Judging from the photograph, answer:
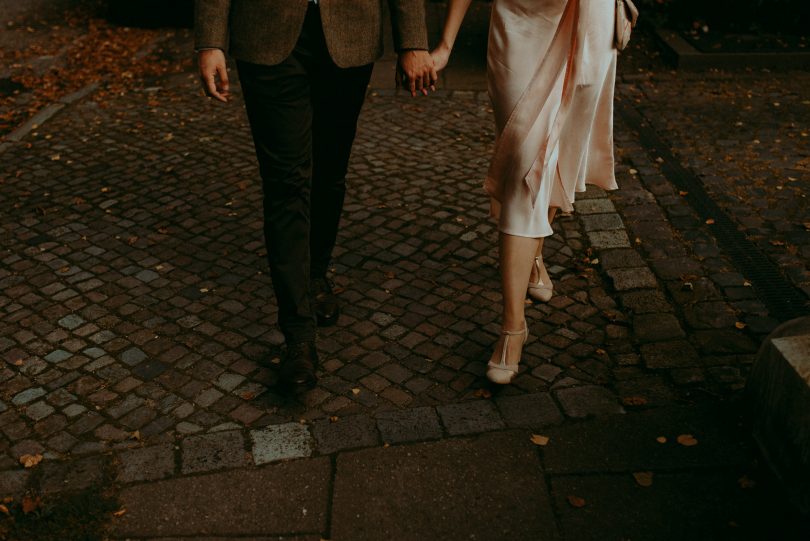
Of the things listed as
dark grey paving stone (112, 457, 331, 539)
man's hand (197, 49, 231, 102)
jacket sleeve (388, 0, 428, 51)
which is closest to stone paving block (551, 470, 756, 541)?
dark grey paving stone (112, 457, 331, 539)

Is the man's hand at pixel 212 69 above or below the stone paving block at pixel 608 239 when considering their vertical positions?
above

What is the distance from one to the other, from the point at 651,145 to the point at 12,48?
6866mm

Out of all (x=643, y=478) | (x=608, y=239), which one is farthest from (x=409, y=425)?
(x=608, y=239)

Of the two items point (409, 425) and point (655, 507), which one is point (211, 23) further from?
point (655, 507)

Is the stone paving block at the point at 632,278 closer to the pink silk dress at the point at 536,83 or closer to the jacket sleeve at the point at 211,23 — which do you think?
the pink silk dress at the point at 536,83

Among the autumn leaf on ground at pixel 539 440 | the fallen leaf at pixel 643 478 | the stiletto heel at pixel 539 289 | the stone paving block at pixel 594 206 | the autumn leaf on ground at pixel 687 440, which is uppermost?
the fallen leaf at pixel 643 478

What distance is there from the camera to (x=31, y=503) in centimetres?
291

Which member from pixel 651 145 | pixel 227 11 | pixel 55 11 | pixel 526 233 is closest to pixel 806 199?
pixel 651 145

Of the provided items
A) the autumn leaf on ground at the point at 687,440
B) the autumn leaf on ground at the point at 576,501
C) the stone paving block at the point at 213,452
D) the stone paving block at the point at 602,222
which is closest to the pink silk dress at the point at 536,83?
the autumn leaf on ground at the point at 687,440

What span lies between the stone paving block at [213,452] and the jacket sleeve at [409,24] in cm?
156

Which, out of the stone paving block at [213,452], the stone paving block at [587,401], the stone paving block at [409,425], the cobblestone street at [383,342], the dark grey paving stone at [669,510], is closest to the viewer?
the dark grey paving stone at [669,510]

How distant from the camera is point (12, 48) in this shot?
30.8ft

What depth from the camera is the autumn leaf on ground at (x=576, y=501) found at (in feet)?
9.32

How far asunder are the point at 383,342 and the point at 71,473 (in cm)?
137
